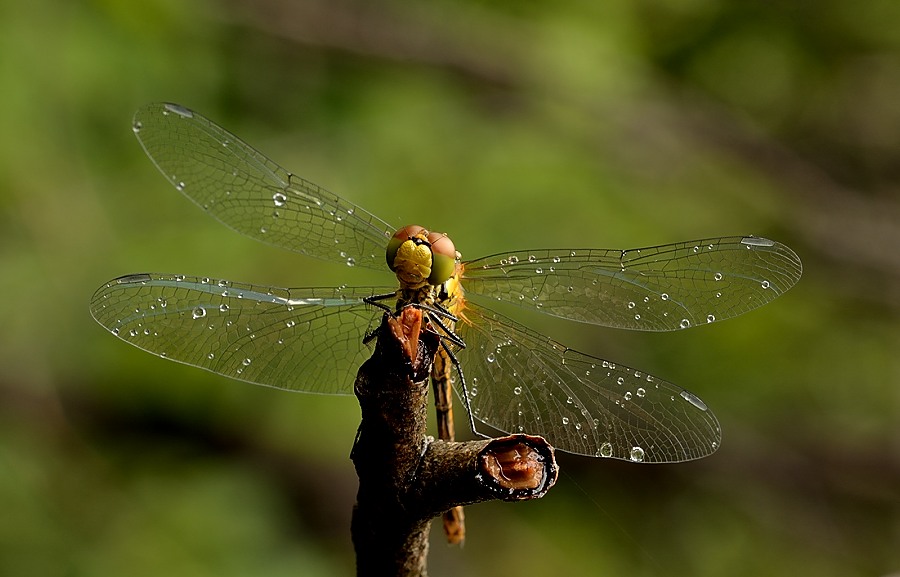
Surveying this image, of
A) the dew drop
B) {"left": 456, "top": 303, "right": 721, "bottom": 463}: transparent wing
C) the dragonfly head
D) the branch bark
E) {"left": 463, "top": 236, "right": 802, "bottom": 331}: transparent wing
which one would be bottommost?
the branch bark

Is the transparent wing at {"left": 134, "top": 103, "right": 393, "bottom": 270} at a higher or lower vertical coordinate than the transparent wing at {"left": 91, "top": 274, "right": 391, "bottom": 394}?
higher

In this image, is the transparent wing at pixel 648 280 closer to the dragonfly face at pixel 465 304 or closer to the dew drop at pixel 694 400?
the dragonfly face at pixel 465 304

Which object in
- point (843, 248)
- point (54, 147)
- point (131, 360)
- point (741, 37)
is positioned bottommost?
point (131, 360)

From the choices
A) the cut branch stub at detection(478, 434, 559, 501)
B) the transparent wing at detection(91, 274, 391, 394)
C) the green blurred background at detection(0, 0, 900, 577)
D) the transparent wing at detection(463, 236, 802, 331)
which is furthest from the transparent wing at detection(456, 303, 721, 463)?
the green blurred background at detection(0, 0, 900, 577)

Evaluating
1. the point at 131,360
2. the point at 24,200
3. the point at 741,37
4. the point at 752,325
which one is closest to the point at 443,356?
the point at 131,360

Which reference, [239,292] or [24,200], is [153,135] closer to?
[239,292]

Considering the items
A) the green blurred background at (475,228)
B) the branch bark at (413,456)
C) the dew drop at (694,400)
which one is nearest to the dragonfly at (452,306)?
the dew drop at (694,400)

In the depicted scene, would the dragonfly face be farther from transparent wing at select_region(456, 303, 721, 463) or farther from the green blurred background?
the green blurred background
